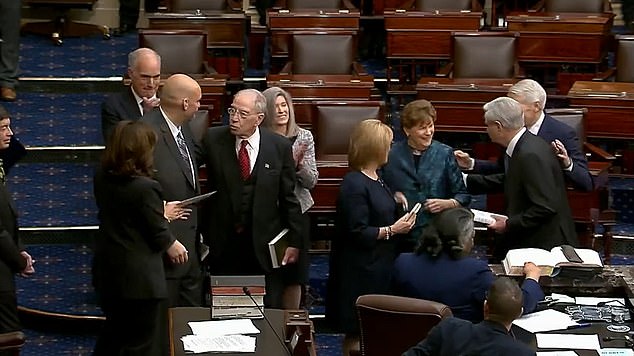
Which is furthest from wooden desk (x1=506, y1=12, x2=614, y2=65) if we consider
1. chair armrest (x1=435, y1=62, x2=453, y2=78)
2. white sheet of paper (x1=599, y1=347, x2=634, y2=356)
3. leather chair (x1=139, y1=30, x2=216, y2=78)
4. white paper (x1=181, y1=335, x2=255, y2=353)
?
white paper (x1=181, y1=335, x2=255, y2=353)

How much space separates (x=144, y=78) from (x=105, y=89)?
109 inches

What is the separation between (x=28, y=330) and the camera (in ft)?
19.8

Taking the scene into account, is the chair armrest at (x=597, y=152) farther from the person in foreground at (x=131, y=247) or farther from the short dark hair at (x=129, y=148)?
the short dark hair at (x=129, y=148)

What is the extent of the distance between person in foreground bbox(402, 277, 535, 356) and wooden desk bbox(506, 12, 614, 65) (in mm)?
4519

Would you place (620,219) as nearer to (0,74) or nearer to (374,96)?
(374,96)

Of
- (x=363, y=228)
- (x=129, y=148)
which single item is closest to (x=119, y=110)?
(x=129, y=148)

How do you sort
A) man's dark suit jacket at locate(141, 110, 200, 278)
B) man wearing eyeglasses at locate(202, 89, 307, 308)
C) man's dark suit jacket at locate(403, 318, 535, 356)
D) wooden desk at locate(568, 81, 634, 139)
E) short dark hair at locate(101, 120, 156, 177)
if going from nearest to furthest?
man's dark suit jacket at locate(403, 318, 535, 356) → short dark hair at locate(101, 120, 156, 177) → man's dark suit jacket at locate(141, 110, 200, 278) → man wearing eyeglasses at locate(202, 89, 307, 308) → wooden desk at locate(568, 81, 634, 139)

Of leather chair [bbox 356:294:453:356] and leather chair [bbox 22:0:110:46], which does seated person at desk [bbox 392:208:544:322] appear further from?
leather chair [bbox 22:0:110:46]

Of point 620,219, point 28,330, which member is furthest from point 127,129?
point 620,219

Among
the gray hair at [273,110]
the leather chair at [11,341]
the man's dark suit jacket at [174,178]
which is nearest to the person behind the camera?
the leather chair at [11,341]

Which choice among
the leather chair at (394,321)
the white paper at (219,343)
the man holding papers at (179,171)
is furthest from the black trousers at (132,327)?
the leather chair at (394,321)

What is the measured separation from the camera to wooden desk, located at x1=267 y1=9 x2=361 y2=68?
27.0ft

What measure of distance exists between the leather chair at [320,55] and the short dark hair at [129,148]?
10.2 feet

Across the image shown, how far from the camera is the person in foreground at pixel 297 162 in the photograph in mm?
5484
